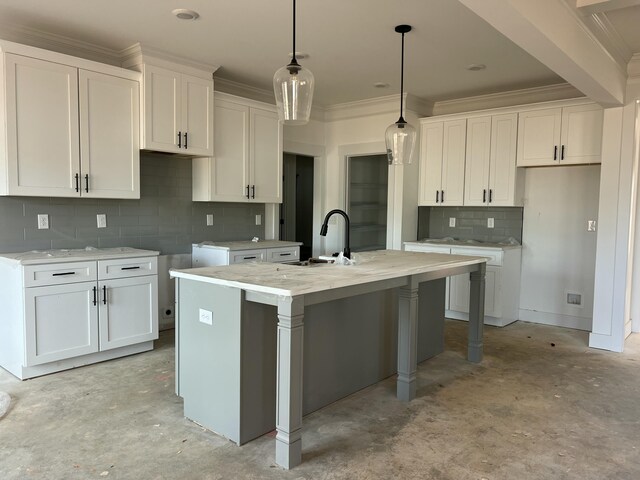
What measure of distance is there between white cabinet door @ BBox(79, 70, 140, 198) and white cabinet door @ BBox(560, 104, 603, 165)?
4.10m

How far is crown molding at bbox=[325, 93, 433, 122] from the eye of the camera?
564 centimetres

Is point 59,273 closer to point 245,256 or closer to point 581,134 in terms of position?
point 245,256

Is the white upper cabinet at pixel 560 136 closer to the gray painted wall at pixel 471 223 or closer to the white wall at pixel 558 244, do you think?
the white wall at pixel 558 244

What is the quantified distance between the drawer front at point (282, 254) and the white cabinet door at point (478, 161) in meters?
2.07

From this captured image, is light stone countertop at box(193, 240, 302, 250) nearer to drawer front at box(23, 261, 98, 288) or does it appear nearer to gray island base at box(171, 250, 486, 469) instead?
drawer front at box(23, 261, 98, 288)

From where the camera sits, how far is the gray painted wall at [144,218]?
3762mm

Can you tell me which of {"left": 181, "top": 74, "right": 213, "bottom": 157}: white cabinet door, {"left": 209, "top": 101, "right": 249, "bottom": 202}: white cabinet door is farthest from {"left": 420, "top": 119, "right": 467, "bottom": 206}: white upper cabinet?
{"left": 181, "top": 74, "right": 213, "bottom": 157}: white cabinet door

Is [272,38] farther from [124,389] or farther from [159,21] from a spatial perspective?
[124,389]

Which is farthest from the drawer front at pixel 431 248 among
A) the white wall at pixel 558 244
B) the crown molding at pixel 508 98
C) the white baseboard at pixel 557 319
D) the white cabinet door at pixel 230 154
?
the white cabinet door at pixel 230 154

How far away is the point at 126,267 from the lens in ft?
12.5

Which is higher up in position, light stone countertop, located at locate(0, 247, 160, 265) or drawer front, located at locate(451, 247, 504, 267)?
light stone countertop, located at locate(0, 247, 160, 265)

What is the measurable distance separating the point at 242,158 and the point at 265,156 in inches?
12.8

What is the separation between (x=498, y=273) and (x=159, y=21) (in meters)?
3.97

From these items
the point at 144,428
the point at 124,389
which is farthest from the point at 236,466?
the point at 124,389
